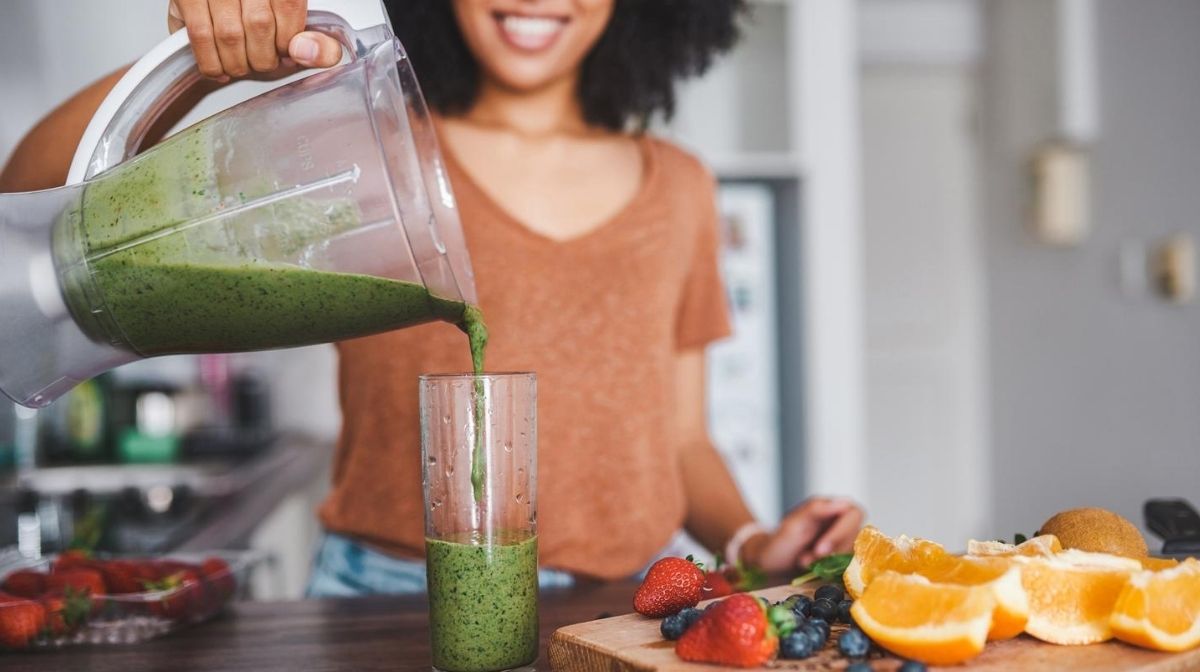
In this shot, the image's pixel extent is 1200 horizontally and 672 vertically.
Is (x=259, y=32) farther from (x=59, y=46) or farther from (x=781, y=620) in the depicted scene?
(x=59, y=46)

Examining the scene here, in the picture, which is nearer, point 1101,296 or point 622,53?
point 622,53

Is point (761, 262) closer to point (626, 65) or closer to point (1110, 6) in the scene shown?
point (1110, 6)

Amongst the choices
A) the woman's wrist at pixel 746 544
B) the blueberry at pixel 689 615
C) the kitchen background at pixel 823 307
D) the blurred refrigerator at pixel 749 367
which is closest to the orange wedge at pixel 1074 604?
the blueberry at pixel 689 615

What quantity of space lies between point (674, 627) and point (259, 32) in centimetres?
53

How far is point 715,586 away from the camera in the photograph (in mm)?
887

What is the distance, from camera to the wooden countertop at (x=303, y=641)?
0.83m

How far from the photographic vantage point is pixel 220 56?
2.57 feet

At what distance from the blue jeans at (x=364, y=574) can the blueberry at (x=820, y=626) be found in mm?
516

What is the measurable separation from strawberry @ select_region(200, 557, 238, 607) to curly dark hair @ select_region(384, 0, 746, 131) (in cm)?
66

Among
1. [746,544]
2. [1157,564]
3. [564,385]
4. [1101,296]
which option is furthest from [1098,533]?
[1101,296]

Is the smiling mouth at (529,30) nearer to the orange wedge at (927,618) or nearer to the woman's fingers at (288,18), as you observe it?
the woman's fingers at (288,18)

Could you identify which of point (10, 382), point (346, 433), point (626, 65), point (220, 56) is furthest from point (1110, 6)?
point (10, 382)

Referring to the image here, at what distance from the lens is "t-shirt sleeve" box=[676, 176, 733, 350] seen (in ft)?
4.73

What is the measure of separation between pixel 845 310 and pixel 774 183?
1.37ft
